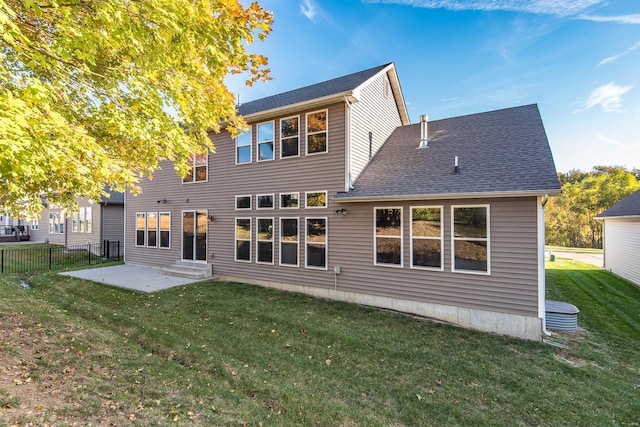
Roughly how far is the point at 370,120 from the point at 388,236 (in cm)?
427

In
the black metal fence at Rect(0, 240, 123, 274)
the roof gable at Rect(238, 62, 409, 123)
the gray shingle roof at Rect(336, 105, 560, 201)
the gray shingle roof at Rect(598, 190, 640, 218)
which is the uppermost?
the roof gable at Rect(238, 62, 409, 123)

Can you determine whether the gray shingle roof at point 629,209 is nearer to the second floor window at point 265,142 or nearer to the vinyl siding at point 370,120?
the vinyl siding at point 370,120

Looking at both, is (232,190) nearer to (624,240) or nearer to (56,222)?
(624,240)

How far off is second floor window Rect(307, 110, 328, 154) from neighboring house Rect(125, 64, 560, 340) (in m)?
0.04

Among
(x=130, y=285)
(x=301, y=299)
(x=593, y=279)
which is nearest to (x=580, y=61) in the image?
(x=593, y=279)

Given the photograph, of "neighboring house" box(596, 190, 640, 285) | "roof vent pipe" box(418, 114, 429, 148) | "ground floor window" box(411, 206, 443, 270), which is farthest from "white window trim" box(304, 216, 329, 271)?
"neighboring house" box(596, 190, 640, 285)

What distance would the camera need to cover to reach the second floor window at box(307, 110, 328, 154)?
8.93 meters

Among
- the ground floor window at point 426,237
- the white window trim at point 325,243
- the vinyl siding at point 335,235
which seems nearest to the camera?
the vinyl siding at point 335,235

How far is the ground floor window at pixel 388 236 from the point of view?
7.68m

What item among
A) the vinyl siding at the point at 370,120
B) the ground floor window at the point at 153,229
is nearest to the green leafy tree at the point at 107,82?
the vinyl siding at the point at 370,120

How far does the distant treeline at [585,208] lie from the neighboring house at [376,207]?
28.1 meters

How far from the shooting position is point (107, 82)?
4547 mm

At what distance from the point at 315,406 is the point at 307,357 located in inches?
55.0

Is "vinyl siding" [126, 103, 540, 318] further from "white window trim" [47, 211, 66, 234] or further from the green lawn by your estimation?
"white window trim" [47, 211, 66, 234]
